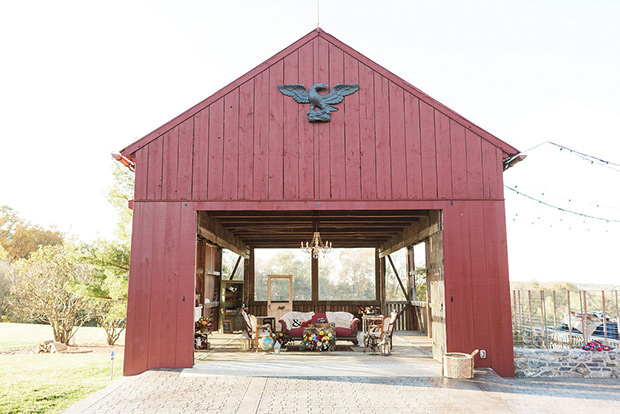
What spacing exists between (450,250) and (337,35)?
4.46 metres

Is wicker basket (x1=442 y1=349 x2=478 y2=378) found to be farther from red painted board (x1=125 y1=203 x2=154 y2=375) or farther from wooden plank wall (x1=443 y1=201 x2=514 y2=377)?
red painted board (x1=125 y1=203 x2=154 y2=375)

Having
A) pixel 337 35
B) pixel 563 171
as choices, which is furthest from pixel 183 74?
pixel 563 171

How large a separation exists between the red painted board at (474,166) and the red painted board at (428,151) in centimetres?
60

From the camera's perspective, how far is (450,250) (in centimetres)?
890

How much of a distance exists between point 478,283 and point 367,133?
3265 millimetres

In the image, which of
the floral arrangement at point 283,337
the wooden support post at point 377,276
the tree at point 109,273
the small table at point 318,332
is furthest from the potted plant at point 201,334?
the wooden support post at point 377,276

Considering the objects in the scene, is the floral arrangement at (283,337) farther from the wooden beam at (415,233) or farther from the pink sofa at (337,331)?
the wooden beam at (415,233)

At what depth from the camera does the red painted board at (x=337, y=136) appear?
905 centimetres

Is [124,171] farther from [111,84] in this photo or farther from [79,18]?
[111,84]

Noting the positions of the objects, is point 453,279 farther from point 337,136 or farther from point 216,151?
point 216,151

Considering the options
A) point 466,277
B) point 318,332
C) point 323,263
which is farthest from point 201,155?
point 323,263

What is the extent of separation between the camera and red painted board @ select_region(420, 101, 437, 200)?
9031 mm

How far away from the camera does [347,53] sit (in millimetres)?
9461

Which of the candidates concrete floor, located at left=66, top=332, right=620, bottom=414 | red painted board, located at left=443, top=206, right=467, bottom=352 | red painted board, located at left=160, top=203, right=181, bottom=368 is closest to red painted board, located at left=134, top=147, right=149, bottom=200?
red painted board, located at left=160, top=203, right=181, bottom=368
